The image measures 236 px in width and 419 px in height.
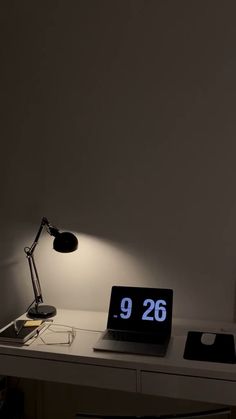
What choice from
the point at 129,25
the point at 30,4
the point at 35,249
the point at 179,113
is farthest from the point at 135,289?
the point at 30,4

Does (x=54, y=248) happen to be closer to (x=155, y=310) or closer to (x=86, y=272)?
(x=86, y=272)

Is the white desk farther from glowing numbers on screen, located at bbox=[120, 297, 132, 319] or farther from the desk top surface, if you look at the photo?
glowing numbers on screen, located at bbox=[120, 297, 132, 319]

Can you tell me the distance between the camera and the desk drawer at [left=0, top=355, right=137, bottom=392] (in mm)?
1483

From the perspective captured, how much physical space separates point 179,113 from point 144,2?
1.91 feet

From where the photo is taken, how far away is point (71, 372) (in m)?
1.53

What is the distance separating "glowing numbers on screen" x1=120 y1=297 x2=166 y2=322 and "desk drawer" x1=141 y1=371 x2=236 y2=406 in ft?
1.00

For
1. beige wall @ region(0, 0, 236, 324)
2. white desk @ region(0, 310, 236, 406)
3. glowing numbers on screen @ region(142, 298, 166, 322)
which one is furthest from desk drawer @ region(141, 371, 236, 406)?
beige wall @ region(0, 0, 236, 324)

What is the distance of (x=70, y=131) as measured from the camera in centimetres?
201

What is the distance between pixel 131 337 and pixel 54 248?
1.81 ft

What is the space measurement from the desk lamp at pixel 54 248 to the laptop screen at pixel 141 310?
1.05 feet

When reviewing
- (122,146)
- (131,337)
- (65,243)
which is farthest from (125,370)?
(122,146)

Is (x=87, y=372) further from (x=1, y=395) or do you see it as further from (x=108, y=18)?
(x=108, y=18)

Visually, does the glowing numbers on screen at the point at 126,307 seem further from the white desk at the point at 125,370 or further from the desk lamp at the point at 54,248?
the desk lamp at the point at 54,248

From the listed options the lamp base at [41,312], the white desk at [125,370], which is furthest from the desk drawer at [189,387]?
the lamp base at [41,312]
